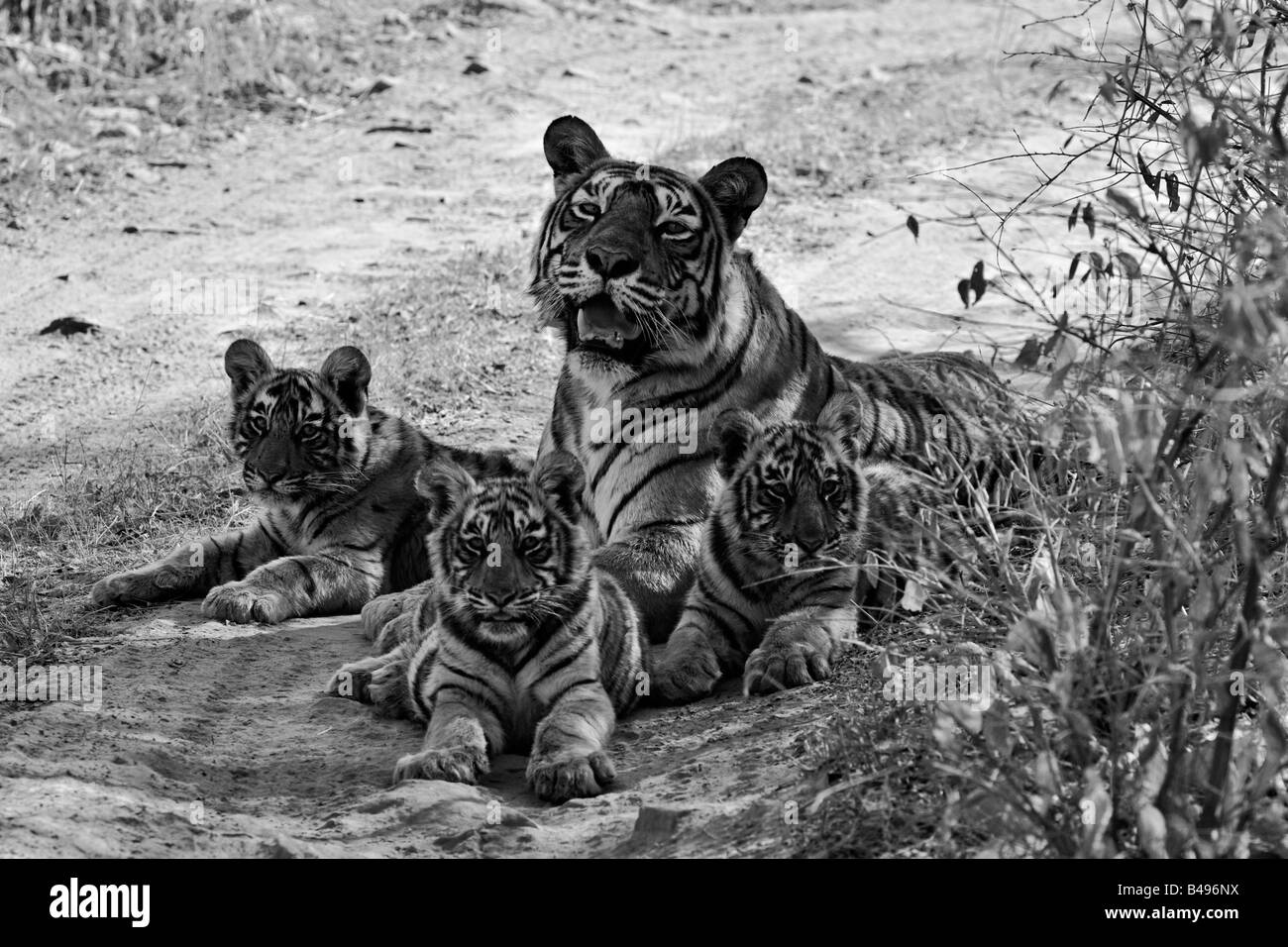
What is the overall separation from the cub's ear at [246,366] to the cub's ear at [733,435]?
6.40ft

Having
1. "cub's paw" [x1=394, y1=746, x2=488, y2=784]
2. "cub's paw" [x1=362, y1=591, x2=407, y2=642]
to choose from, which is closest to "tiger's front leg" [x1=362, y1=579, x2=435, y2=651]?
"cub's paw" [x1=362, y1=591, x2=407, y2=642]

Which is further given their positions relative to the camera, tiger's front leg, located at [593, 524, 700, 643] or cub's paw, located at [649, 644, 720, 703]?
tiger's front leg, located at [593, 524, 700, 643]

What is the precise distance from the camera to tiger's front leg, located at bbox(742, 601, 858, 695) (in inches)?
202

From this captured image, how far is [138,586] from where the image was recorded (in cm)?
609

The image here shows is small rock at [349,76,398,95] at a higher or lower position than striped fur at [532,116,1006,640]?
higher

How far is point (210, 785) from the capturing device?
4.52 metres

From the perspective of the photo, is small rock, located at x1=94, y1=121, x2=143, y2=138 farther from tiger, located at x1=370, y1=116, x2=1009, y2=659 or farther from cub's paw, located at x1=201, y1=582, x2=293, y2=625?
cub's paw, located at x1=201, y1=582, x2=293, y2=625

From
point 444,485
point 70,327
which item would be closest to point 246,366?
point 444,485

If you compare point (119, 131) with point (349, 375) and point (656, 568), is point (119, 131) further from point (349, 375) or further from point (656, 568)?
point (656, 568)

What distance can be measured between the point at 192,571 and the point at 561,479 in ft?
6.47

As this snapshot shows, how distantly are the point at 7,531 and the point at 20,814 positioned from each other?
2.83 metres

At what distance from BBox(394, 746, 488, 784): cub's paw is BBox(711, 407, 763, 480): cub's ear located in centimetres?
156
